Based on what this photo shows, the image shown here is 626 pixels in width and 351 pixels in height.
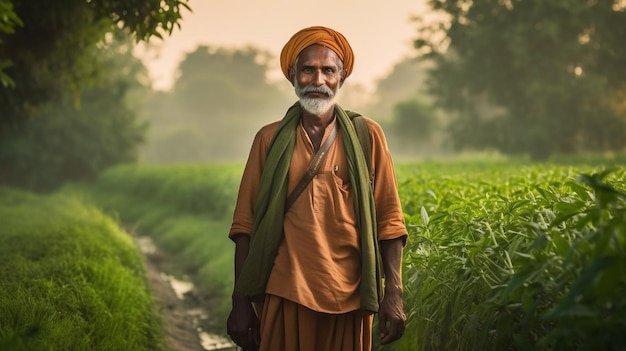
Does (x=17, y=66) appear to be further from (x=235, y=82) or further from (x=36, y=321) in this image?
(x=235, y=82)

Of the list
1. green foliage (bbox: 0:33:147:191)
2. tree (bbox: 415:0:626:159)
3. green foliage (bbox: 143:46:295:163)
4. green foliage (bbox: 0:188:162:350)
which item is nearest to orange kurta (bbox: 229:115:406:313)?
green foliage (bbox: 0:188:162:350)

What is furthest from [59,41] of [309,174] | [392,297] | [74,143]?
[74,143]

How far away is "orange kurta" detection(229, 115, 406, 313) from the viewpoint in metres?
2.56

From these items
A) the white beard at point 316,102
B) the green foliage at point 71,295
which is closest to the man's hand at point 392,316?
the white beard at point 316,102

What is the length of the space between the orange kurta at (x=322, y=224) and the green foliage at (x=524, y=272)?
22.4 inches

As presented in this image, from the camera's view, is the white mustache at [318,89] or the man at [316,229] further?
the white mustache at [318,89]

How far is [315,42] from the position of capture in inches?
108

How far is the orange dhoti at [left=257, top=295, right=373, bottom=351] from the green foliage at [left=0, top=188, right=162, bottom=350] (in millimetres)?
1048

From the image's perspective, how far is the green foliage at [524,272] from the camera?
1.93m

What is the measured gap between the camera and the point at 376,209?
2.85 meters

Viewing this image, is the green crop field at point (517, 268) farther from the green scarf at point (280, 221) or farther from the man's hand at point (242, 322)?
the man's hand at point (242, 322)

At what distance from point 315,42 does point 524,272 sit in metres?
1.40

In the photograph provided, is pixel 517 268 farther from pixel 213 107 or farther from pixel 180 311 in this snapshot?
pixel 213 107

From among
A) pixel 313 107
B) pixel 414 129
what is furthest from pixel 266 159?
pixel 414 129
